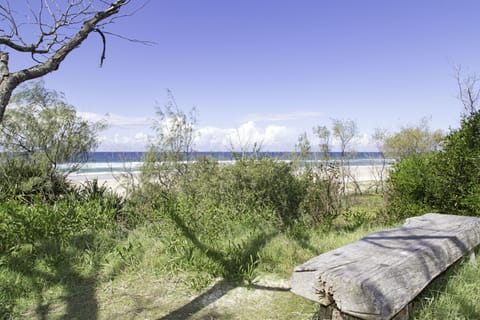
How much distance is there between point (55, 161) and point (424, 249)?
8958 mm

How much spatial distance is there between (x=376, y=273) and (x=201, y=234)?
9.14ft

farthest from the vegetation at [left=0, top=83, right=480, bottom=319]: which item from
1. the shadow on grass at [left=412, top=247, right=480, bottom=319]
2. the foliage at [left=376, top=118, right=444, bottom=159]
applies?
the foliage at [left=376, top=118, right=444, bottom=159]

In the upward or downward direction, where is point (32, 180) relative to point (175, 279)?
upward

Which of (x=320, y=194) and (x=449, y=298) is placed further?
(x=320, y=194)

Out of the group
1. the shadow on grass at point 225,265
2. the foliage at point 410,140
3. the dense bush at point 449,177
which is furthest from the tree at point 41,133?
the foliage at point 410,140

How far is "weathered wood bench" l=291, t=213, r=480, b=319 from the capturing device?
6.25ft

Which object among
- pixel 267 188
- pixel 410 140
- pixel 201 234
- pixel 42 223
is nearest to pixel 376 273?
pixel 201 234

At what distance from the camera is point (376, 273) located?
2057 millimetres

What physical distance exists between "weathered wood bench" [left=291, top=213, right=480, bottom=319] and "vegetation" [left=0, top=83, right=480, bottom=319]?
1.26 feet

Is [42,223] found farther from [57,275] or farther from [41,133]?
[41,133]

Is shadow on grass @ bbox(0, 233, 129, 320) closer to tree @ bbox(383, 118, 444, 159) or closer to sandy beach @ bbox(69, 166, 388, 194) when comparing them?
sandy beach @ bbox(69, 166, 388, 194)

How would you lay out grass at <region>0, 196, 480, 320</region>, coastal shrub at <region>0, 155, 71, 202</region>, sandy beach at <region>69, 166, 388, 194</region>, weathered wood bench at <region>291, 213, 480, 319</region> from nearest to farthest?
1. weathered wood bench at <region>291, 213, 480, 319</region>
2. grass at <region>0, 196, 480, 320</region>
3. coastal shrub at <region>0, 155, 71, 202</region>
4. sandy beach at <region>69, 166, 388, 194</region>

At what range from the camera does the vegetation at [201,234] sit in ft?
10.0

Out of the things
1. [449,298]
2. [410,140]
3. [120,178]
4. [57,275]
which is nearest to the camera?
[449,298]
